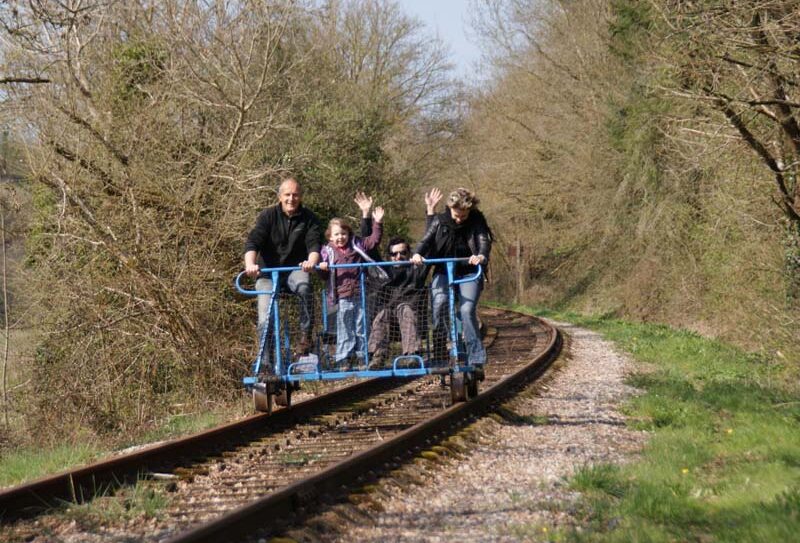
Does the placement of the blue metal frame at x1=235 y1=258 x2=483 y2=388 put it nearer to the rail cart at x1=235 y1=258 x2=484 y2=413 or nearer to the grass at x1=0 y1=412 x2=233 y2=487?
the rail cart at x1=235 y1=258 x2=484 y2=413

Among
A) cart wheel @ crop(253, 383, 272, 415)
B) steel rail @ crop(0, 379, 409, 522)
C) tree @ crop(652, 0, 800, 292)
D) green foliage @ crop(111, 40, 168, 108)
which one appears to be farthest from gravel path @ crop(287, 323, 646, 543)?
green foliage @ crop(111, 40, 168, 108)

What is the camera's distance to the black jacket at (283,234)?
385 inches

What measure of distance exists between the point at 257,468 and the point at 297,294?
8.78 feet

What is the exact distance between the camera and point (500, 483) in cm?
664

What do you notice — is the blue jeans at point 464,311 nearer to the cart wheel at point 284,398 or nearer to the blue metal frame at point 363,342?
the blue metal frame at point 363,342

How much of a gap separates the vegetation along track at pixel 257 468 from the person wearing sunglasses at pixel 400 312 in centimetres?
72

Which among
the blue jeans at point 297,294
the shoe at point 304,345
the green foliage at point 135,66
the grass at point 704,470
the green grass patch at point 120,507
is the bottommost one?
the grass at point 704,470

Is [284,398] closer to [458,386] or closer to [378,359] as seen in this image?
[378,359]

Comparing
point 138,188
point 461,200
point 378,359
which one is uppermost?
point 138,188

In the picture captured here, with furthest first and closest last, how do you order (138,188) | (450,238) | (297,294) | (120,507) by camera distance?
(138,188) → (450,238) → (297,294) → (120,507)

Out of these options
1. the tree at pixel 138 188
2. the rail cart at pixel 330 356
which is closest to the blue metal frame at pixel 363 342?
the rail cart at pixel 330 356

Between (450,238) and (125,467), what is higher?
(450,238)

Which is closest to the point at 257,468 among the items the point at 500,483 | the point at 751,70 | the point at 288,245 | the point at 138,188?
the point at 500,483

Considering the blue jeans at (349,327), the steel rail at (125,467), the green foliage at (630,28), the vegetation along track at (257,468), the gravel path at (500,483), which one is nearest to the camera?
the gravel path at (500,483)
